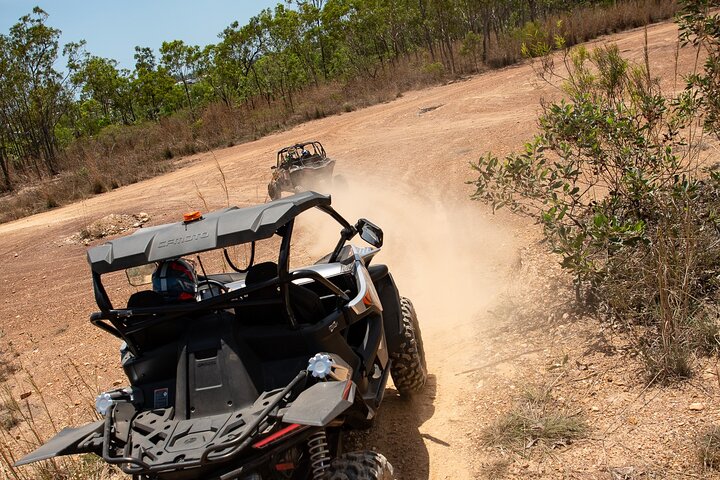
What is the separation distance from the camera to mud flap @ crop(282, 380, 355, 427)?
3.02 meters

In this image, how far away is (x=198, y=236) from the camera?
12.1ft

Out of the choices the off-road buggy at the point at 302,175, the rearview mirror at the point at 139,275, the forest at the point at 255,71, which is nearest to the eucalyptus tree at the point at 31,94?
the forest at the point at 255,71

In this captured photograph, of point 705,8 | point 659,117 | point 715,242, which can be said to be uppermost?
point 705,8

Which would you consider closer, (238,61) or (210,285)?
(210,285)

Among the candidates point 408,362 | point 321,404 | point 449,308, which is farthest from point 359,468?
point 449,308

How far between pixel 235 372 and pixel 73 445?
0.84m

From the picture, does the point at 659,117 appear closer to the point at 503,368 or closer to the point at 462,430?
the point at 503,368

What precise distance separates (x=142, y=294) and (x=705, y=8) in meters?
5.44

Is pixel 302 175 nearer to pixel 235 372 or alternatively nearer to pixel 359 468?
pixel 235 372

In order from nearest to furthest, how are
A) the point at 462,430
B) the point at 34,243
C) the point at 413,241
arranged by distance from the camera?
1. the point at 462,430
2. the point at 413,241
3. the point at 34,243

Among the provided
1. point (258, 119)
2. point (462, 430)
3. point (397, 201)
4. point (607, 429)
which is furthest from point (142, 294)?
point (258, 119)

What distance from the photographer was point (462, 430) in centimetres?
467

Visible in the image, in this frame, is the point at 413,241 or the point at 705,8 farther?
the point at 413,241

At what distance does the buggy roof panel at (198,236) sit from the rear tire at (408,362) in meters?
1.53
